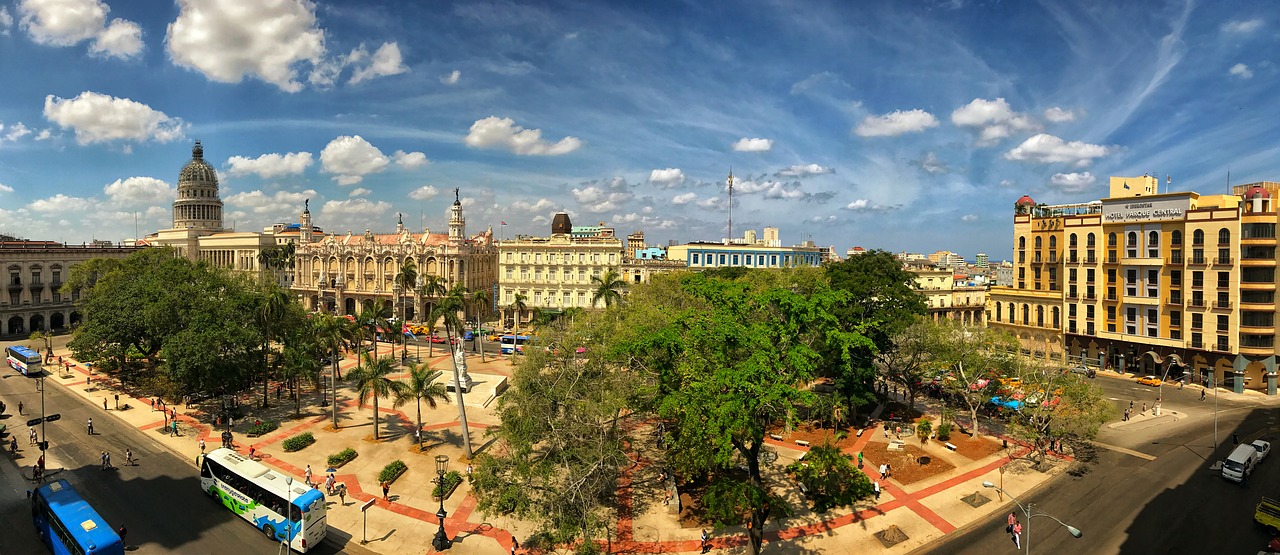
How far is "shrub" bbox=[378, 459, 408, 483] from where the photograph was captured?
38.0m

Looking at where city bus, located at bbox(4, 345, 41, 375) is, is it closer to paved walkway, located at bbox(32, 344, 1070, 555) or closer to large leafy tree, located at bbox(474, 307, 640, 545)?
paved walkway, located at bbox(32, 344, 1070, 555)

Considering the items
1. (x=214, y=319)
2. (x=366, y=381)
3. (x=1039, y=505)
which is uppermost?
(x=214, y=319)

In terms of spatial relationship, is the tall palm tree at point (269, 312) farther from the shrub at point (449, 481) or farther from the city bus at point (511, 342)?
the city bus at point (511, 342)

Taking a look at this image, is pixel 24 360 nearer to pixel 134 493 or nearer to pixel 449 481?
pixel 134 493

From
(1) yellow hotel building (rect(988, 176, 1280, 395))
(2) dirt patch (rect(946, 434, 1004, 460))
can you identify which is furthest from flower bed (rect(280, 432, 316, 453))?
(1) yellow hotel building (rect(988, 176, 1280, 395))

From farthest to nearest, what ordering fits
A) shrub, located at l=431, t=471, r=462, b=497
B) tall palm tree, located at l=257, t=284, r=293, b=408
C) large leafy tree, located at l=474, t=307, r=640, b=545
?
tall palm tree, located at l=257, t=284, r=293, b=408 < shrub, located at l=431, t=471, r=462, b=497 < large leafy tree, located at l=474, t=307, r=640, b=545

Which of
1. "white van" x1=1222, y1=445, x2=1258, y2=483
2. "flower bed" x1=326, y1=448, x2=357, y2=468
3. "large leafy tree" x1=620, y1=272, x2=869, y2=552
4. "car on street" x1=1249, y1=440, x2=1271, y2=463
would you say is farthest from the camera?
"car on street" x1=1249, y1=440, x2=1271, y2=463

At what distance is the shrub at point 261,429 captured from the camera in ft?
150

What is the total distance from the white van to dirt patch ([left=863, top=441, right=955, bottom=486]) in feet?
58.1

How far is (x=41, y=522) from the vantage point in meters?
30.0

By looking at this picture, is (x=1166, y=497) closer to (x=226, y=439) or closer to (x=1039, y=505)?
(x=1039, y=505)

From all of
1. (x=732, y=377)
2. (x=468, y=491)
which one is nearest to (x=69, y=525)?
(x=468, y=491)

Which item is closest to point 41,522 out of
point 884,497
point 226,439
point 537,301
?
point 226,439

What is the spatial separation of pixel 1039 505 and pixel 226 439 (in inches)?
2236
